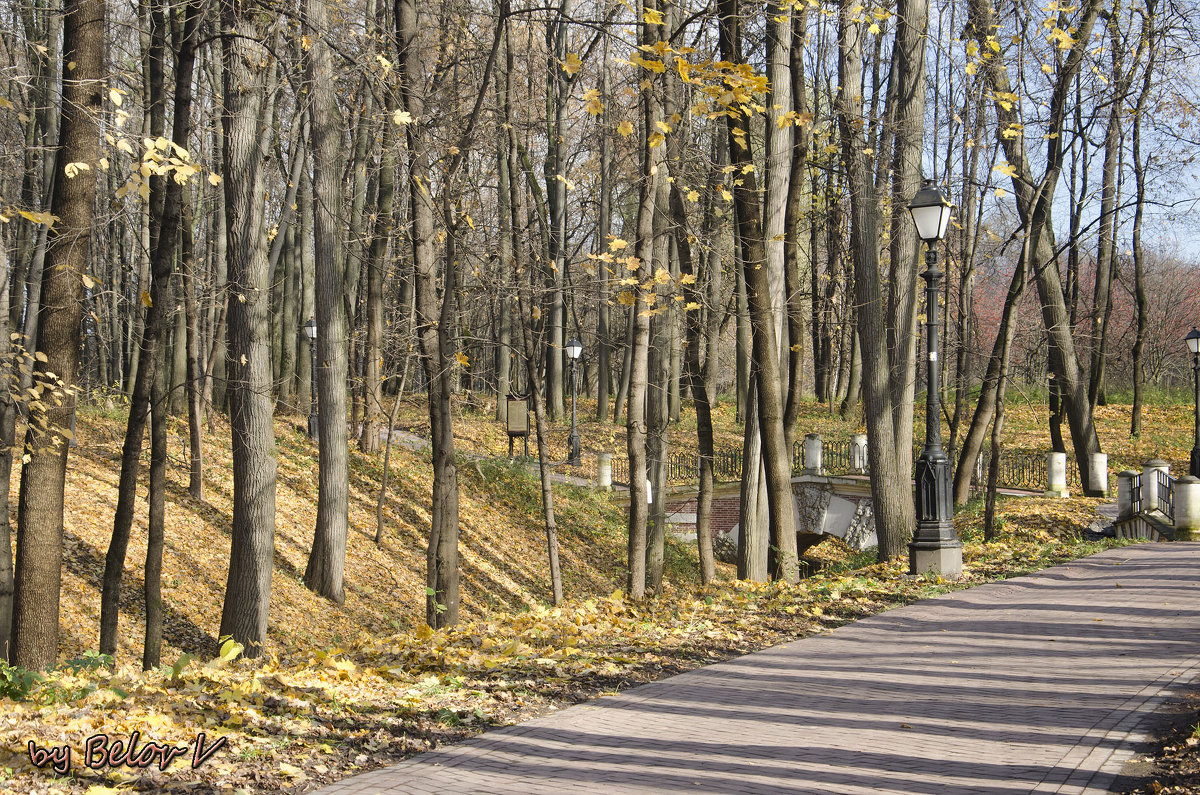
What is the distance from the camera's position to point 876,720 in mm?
5508

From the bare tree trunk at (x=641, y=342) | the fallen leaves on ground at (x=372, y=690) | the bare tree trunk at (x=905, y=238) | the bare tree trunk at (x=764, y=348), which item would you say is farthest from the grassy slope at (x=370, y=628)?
the bare tree trunk at (x=905, y=238)

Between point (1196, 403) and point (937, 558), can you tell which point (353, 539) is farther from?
point (1196, 403)

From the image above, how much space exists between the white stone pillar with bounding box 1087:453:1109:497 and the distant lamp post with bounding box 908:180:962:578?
44.9ft

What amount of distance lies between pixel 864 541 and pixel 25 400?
2380 cm

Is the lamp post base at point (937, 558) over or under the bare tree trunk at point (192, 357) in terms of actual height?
under

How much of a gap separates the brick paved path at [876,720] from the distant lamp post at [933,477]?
239 centimetres

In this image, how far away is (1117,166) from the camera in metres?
23.6

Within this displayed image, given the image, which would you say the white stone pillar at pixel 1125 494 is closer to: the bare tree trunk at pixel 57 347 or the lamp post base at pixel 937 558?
the lamp post base at pixel 937 558

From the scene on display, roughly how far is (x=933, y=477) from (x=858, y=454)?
1810 centimetres

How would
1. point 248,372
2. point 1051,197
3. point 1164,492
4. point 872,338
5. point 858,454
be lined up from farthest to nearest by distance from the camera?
1. point 858,454
2. point 1164,492
3. point 1051,197
4. point 872,338
5. point 248,372

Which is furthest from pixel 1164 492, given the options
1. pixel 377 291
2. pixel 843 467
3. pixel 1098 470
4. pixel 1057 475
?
pixel 377 291

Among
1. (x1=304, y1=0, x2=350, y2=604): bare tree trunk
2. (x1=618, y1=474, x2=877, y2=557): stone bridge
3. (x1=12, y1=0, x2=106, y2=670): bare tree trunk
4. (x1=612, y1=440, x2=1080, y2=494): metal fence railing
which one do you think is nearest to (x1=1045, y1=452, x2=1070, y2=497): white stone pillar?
(x1=612, y1=440, x2=1080, y2=494): metal fence railing

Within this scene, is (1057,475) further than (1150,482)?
Yes

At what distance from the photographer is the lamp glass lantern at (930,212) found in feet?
36.2
